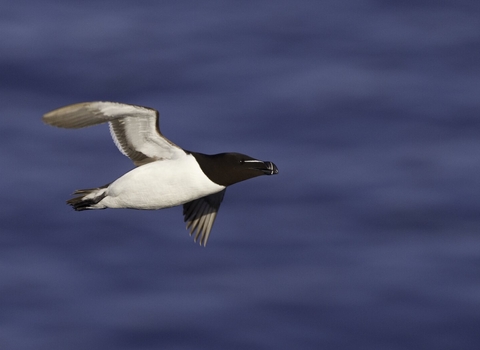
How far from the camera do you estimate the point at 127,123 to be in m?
13.9

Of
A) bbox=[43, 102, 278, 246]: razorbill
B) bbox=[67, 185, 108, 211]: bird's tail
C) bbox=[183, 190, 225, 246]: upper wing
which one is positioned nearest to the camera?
bbox=[43, 102, 278, 246]: razorbill

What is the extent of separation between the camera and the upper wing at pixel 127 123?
13.1m

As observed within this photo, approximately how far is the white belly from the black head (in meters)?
0.08

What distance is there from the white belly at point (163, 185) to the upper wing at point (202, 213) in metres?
2.06

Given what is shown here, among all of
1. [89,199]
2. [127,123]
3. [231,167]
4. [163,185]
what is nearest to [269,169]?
[231,167]

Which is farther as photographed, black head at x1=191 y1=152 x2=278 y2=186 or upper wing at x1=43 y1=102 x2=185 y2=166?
black head at x1=191 y1=152 x2=278 y2=186

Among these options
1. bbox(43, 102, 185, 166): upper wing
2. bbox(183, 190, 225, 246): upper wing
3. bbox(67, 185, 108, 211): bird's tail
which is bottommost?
bbox(67, 185, 108, 211): bird's tail

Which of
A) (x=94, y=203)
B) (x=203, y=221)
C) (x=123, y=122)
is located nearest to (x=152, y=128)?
(x=123, y=122)

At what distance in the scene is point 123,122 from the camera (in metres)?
13.9

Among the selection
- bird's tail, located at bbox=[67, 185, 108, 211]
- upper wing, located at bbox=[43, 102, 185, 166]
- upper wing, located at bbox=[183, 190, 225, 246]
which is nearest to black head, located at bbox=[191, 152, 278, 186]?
upper wing, located at bbox=[43, 102, 185, 166]

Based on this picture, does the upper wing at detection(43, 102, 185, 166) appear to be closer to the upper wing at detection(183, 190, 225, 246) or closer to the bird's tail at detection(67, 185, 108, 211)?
the bird's tail at detection(67, 185, 108, 211)

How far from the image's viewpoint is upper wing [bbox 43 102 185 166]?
13070 millimetres

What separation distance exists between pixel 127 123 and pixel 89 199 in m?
1.28

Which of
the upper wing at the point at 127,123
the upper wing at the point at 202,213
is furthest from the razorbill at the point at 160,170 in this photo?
the upper wing at the point at 202,213
